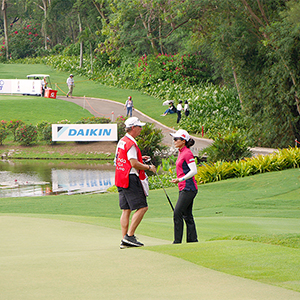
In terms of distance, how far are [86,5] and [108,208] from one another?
50.6m

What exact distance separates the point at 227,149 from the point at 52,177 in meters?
8.79

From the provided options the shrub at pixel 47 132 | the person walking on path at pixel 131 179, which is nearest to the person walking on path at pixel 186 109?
the shrub at pixel 47 132

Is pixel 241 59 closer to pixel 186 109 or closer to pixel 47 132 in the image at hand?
pixel 186 109

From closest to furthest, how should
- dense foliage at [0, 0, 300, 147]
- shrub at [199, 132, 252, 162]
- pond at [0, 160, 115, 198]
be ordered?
pond at [0, 160, 115, 198], shrub at [199, 132, 252, 162], dense foliage at [0, 0, 300, 147]

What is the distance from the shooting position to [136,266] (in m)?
4.97

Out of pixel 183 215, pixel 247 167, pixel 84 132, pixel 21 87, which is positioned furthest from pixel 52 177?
pixel 21 87

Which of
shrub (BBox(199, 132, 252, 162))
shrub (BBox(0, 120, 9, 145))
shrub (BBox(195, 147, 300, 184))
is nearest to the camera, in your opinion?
shrub (BBox(195, 147, 300, 184))

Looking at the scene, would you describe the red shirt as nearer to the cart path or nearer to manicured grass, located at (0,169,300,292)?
manicured grass, located at (0,169,300,292)

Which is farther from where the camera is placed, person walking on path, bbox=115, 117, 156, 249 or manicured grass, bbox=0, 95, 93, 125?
manicured grass, bbox=0, 95, 93, 125

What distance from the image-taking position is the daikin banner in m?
30.6

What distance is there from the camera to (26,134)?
3161 cm

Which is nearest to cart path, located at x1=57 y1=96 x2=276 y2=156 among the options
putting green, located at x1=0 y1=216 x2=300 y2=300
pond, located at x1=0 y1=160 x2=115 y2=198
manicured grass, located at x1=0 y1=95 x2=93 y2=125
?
manicured grass, located at x1=0 y1=95 x2=93 y2=125

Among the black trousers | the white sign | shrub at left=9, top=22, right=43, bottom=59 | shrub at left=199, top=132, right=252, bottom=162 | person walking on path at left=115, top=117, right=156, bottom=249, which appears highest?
shrub at left=9, top=22, right=43, bottom=59

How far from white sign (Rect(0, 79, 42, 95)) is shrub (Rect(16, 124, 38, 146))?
15515mm
